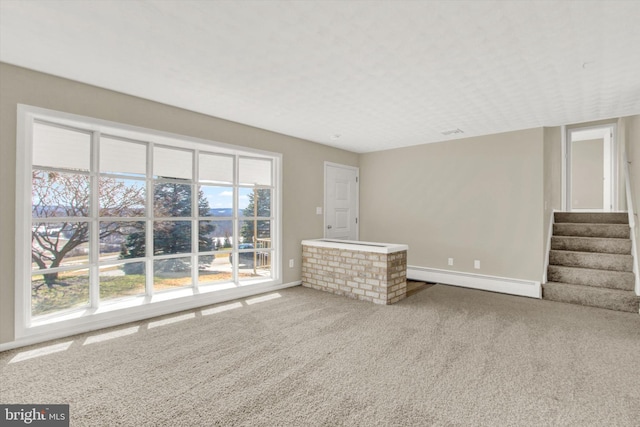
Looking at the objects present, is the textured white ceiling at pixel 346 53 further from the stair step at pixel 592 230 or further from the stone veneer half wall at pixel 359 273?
the stone veneer half wall at pixel 359 273

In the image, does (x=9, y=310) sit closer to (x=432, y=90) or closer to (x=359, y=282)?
(x=359, y=282)

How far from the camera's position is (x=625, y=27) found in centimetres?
208

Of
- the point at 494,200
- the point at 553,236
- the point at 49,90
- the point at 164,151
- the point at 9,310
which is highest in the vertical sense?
the point at 49,90

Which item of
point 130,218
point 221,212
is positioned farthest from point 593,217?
point 130,218

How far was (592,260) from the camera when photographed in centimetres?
447

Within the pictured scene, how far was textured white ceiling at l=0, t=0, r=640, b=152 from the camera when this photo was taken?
1.94 m

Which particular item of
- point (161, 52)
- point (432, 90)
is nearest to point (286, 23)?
point (161, 52)

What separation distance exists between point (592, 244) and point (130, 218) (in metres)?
6.43

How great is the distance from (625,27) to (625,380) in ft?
8.12

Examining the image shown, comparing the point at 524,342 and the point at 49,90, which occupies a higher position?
the point at 49,90

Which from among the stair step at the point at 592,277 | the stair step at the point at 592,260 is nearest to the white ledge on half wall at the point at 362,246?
the stair step at the point at 592,277

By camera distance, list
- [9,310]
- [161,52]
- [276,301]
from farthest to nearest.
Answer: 1. [276,301]
2. [9,310]
3. [161,52]

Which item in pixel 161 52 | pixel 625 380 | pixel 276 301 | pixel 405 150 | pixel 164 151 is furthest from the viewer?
pixel 405 150

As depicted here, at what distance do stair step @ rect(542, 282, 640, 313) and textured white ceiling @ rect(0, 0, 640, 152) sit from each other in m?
2.28
